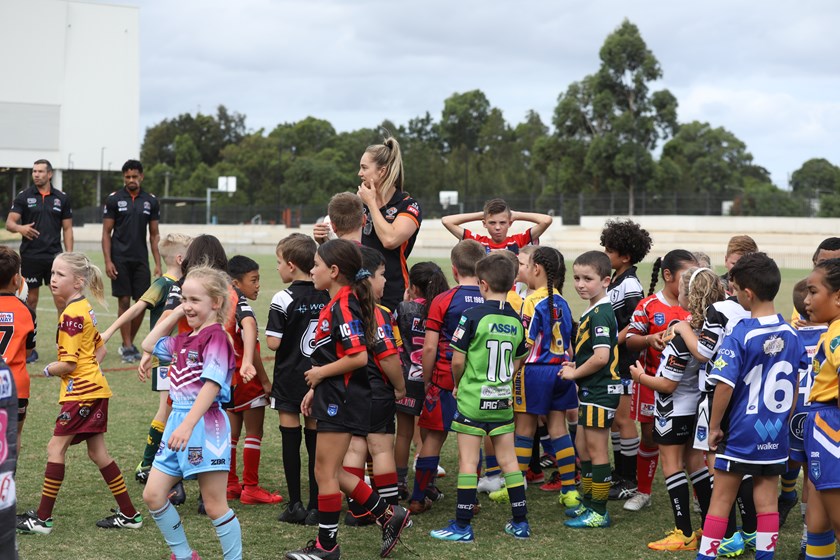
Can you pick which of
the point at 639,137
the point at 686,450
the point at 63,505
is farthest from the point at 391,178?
the point at 639,137

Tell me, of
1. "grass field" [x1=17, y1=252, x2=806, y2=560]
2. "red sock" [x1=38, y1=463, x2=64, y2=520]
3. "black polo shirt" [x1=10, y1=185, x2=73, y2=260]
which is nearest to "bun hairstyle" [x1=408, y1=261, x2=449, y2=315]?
"grass field" [x1=17, y1=252, x2=806, y2=560]

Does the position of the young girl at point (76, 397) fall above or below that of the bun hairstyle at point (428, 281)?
below

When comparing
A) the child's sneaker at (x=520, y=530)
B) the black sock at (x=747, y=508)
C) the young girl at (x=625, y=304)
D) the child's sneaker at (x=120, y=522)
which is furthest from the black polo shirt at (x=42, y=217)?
the black sock at (x=747, y=508)

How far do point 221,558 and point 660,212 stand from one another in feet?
184

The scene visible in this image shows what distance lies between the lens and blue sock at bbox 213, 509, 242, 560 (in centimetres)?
463

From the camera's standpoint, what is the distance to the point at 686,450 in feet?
18.8

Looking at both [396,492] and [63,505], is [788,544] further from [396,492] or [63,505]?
[63,505]

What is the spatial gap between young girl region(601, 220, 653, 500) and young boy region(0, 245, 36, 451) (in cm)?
380

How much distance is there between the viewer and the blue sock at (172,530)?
4590 mm

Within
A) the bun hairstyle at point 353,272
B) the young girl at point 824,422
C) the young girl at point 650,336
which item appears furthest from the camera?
the young girl at point 650,336

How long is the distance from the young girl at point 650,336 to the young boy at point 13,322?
149 inches

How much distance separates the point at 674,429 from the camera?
550cm

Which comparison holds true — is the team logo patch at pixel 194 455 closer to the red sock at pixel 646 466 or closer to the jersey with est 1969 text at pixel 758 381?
the jersey with est 1969 text at pixel 758 381

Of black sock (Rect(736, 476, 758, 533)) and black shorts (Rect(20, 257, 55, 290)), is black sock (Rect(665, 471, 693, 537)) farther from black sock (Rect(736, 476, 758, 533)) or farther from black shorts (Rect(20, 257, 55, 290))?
black shorts (Rect(20, 257, 55, 290))
